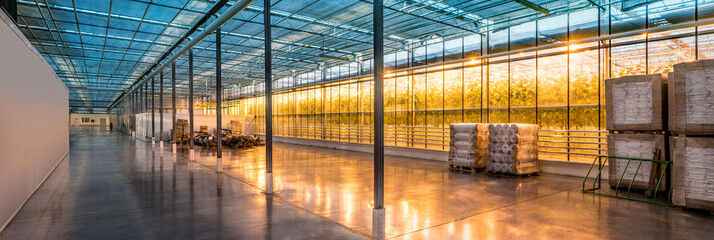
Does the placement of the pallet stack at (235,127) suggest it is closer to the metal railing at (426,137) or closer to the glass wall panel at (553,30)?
the metal railing at (426,137)

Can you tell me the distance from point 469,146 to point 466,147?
5.0 inches

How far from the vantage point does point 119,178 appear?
31.9 ft

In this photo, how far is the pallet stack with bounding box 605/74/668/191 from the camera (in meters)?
7.41

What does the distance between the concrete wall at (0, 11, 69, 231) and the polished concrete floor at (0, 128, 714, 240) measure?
0.42 metres

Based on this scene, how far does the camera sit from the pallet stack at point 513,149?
33.6 feet

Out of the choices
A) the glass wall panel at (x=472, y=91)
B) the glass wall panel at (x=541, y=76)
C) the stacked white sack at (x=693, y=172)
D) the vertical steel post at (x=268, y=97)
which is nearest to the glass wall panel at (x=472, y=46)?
the glass wall panel at (x=541, y=76)

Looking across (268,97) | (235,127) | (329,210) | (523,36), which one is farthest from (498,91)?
(235,127)

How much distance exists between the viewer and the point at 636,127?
7.76 m

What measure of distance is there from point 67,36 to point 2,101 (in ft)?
51.2

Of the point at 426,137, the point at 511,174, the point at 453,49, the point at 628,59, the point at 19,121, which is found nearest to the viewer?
the point at 19,121

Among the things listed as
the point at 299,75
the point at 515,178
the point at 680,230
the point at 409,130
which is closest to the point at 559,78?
the point at 515,178

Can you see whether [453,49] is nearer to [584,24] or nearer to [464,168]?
[584,24]

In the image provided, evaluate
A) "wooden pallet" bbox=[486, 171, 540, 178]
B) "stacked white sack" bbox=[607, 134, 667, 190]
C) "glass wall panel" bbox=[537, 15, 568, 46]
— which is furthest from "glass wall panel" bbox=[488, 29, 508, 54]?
"stacked white sack" bbox=[607, 134, 667, 190]

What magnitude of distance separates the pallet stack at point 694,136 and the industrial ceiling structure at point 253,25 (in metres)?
4.78
